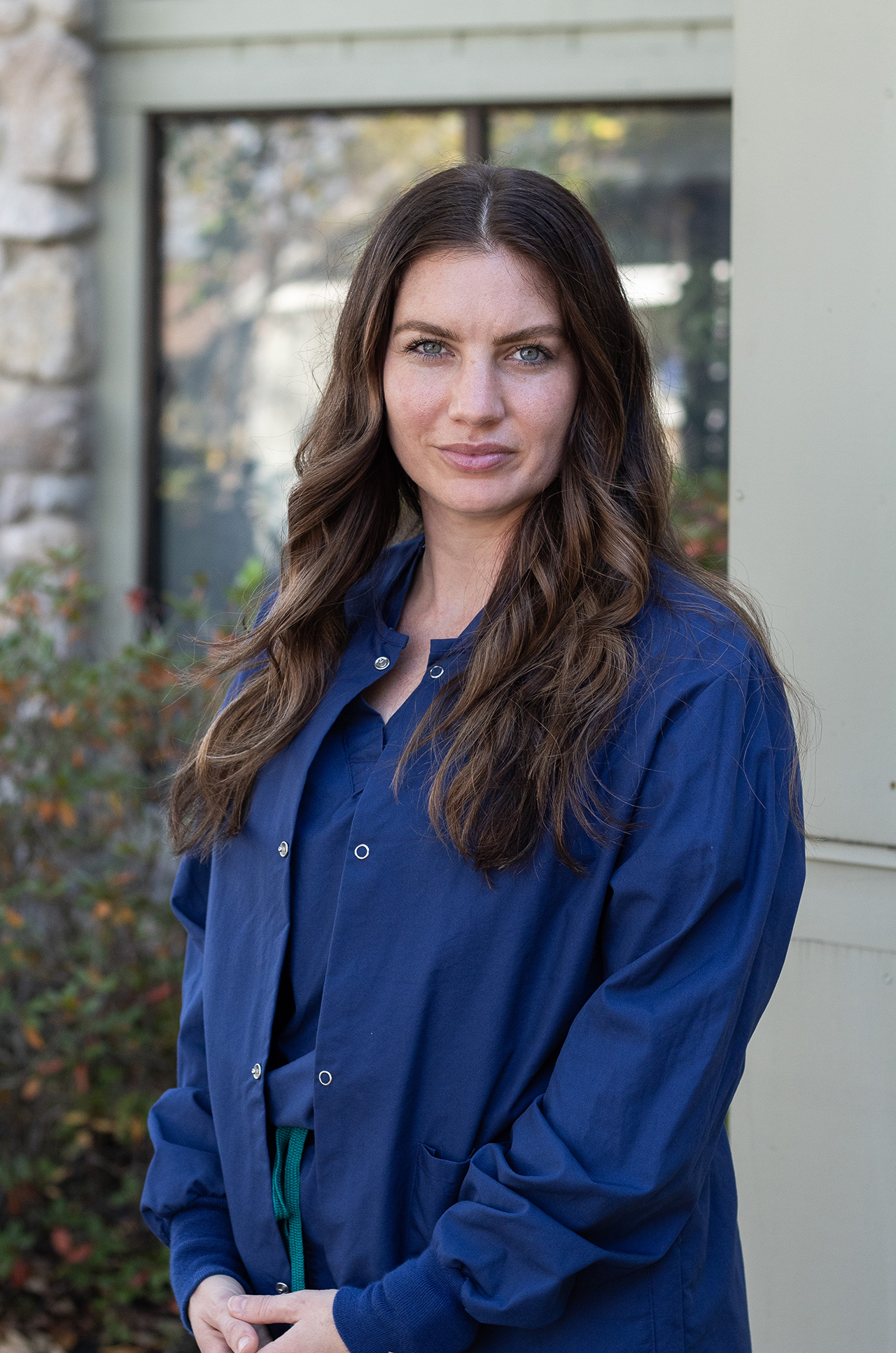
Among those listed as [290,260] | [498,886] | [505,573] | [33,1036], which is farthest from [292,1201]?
[290,260]

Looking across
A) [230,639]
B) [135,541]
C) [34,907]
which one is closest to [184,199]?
[135,541]

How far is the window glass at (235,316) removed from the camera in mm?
4559

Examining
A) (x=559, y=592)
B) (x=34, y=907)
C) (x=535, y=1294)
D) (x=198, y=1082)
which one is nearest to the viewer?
(x=535, y=1294)

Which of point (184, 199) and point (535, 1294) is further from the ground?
point (184, 199)

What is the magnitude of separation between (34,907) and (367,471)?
2.14 metres

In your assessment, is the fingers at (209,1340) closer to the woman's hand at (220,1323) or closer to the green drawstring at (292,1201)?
the woman's hand at (220,1323)

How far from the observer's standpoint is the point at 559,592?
166 centimetres

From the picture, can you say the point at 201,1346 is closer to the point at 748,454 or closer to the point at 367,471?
the point at 367,471

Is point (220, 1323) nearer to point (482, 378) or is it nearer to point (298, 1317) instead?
point (298, 1317)

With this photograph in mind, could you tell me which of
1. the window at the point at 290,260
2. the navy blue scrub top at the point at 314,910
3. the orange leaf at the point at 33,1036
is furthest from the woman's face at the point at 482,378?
the window at the point at 290,260

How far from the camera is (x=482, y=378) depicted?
163cm

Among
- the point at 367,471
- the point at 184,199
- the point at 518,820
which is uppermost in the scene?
the point at 184,199

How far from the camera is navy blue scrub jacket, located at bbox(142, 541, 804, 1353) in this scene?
4.67ft

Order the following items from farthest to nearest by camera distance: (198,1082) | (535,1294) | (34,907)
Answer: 1. (34,907)
2. (198,1082)
3. (535,1294)
